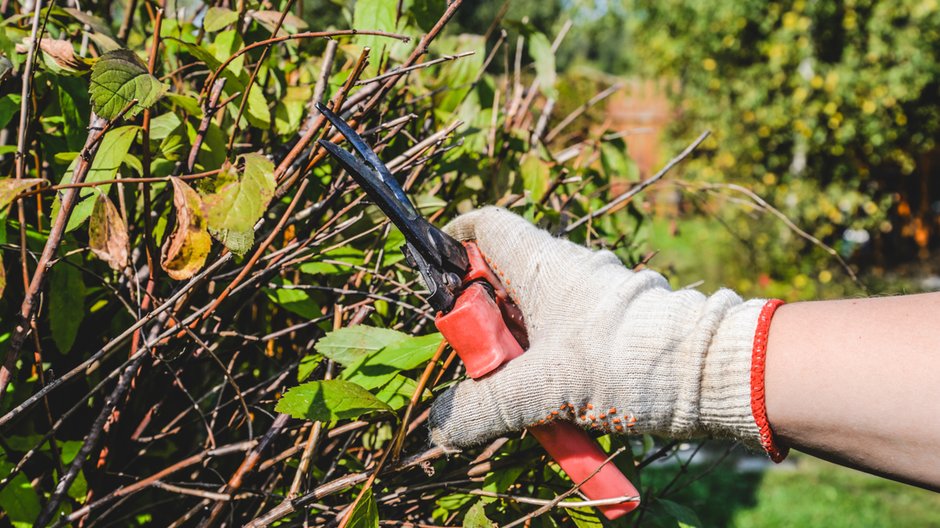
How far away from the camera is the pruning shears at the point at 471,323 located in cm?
119

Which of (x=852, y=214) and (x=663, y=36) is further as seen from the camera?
(x=663, y=36)

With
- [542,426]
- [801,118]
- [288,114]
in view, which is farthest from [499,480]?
[801,118]

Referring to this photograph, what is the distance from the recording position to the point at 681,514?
1448mm

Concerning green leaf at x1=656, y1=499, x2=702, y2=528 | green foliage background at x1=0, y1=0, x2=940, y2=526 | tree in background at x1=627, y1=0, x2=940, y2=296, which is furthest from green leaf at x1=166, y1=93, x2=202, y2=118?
tree in background at x1=627, y1=0, x2=940, y2=296

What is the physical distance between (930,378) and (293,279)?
3.75 ft

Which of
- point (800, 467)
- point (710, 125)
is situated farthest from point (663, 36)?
point (800, 467)

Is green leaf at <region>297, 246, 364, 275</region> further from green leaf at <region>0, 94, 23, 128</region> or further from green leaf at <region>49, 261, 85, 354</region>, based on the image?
green leaf at <region>0, 94, 23, 128</region>

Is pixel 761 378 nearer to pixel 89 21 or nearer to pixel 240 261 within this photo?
pixel 240 261

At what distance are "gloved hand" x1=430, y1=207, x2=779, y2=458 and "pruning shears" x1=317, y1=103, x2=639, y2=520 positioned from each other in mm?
38

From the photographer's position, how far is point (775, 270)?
8492 millimetres

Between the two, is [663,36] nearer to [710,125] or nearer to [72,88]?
[710,125]

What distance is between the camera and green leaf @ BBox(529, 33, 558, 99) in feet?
5.36

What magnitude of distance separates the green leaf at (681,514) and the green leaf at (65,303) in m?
1.12

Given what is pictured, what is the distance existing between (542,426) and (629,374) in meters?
0.17
